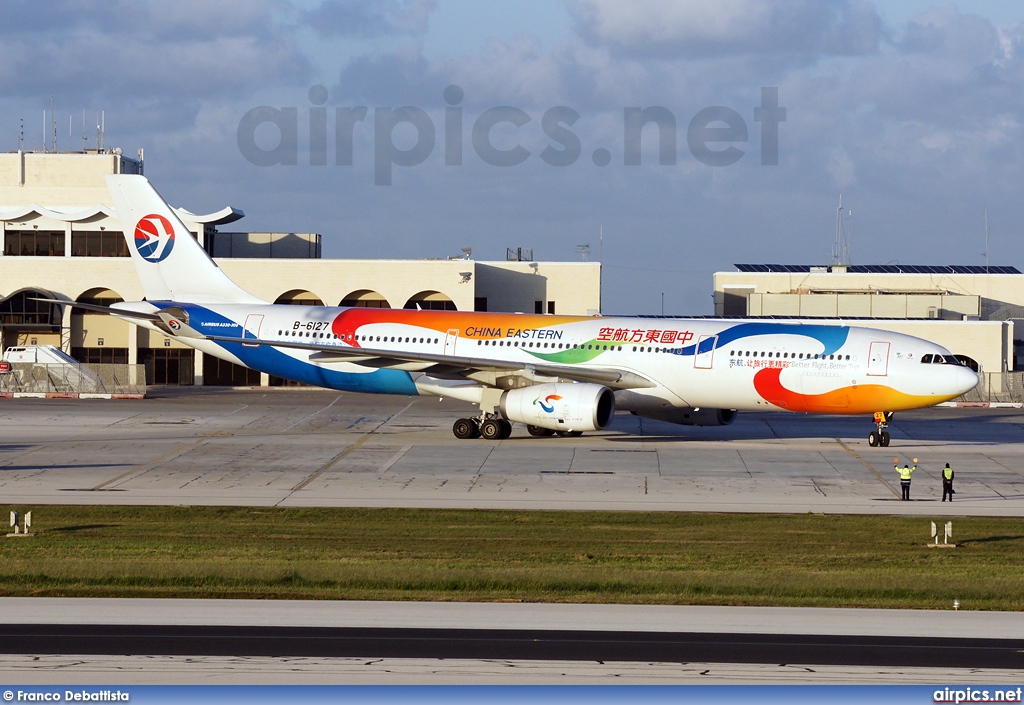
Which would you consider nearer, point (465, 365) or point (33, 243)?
point (465, 365)

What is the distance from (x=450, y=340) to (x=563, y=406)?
6.98m

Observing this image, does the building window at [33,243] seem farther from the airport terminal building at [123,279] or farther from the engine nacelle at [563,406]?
the engine nacelle at [563,406]

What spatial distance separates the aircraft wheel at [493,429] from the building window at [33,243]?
45.2 metres

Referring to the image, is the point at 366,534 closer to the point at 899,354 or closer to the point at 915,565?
the point at 915,565

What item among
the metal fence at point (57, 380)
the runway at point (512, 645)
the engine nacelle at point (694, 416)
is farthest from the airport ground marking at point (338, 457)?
the metal fence at point (57, 380)

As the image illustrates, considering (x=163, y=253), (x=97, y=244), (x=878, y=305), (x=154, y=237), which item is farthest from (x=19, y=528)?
(x=878, y=305)

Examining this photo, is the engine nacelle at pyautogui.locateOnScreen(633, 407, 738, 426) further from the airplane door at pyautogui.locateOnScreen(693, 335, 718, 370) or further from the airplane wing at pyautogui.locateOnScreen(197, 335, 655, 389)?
the airplane door at pyautogui.locateOnScreen(693, 335, 718, 370)

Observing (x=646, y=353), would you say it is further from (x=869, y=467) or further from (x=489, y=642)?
(x=489, y=642)

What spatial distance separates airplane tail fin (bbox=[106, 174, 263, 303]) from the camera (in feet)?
166

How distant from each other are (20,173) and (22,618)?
6820cm

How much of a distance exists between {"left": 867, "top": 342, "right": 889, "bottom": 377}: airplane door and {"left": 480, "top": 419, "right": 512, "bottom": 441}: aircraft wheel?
524 inches

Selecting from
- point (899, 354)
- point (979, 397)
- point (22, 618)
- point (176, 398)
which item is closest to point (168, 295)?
point (176, 398)

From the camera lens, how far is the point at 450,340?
46.0 metres

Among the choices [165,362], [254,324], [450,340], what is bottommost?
[165,362]
